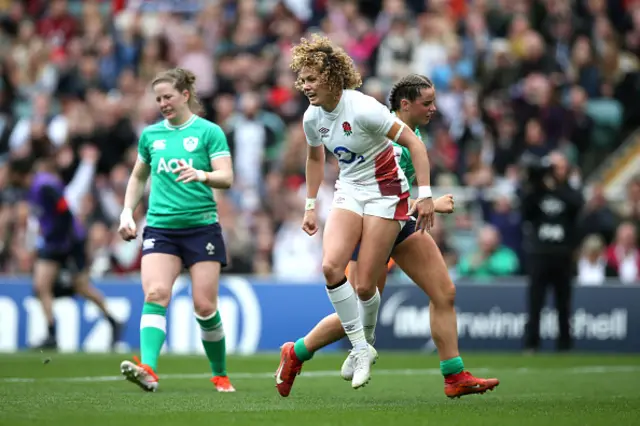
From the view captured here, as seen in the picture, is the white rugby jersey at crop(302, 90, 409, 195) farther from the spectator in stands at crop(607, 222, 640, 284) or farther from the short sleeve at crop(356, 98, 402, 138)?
the spectator in stands at crop(607, 222, 640, 284)

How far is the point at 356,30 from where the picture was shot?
2158 cm

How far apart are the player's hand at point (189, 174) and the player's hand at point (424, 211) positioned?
1722 mm

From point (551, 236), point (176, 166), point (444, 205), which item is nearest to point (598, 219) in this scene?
point (551, 236)

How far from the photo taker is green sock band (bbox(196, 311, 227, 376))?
994 cm

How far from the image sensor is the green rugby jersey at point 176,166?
9.80 metres

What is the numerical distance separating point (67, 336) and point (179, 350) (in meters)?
1.68

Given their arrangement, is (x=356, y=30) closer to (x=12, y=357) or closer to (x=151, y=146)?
(x=12, y=357)

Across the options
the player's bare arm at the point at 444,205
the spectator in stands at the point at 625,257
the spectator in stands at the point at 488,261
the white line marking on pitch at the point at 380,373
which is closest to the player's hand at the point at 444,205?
the player's bare arm at the point at 444,205

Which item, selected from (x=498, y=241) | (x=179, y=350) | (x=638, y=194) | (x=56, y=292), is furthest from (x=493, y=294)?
(x=56, y=292)

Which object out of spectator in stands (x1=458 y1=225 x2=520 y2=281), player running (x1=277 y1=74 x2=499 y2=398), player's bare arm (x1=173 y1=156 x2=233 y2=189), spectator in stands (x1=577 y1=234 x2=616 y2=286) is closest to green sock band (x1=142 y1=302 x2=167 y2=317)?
player's bare arm (x1=173 y1=156 x2=233 y2=189)

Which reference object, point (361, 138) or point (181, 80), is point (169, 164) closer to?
point (181, 80)

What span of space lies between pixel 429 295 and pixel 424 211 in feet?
3.04

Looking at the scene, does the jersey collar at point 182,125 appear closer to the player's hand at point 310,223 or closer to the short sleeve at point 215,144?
the short sleeve at point 215,144

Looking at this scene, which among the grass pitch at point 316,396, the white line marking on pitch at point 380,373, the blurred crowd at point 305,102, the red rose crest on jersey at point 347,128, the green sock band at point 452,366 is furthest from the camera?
the blurred crowd at point 305,102
